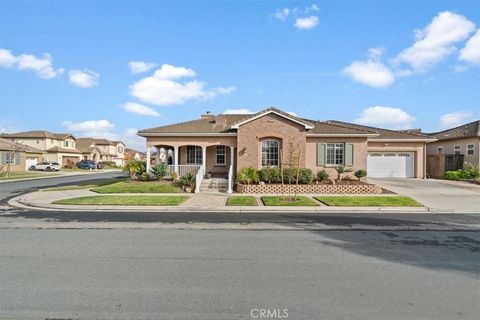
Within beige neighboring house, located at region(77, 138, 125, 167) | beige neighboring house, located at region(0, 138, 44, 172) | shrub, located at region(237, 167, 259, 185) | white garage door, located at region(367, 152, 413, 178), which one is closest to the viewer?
shrub, located at region(237, 167, 259, 185)

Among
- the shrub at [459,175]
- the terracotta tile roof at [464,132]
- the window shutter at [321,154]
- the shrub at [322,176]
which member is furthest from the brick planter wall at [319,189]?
the terracotta tile roof at [464,132]

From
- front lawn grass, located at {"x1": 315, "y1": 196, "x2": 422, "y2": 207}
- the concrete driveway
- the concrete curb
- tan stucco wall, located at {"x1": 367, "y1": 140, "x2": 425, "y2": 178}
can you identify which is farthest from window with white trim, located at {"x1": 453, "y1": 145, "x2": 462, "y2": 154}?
the concrete curb

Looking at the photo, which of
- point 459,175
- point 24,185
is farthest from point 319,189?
point 24,185

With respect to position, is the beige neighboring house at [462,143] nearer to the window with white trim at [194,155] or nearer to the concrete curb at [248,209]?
the concrete curb at [248,209]

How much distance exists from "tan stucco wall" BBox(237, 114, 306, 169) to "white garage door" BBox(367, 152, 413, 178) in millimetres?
9662

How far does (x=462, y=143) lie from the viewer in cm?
2627

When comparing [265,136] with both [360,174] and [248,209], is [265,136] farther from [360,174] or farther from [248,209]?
[248,209]

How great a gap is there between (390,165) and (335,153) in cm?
830

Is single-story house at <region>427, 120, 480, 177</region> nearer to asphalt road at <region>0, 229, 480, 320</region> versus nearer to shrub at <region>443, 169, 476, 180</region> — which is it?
shrub at <region>443, 169, 476, 180</region>

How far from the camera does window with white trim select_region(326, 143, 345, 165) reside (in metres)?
20.4

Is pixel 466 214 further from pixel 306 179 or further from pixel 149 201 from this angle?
pixel 149 201

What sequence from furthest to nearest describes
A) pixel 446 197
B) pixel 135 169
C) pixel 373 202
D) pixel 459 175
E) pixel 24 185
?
pixel 459 175, pixel 24 185, pixel 135 169, pixel 446 197, pixel 373 202

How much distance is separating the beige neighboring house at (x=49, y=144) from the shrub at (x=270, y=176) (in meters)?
46.1

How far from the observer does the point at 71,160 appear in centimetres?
5634
